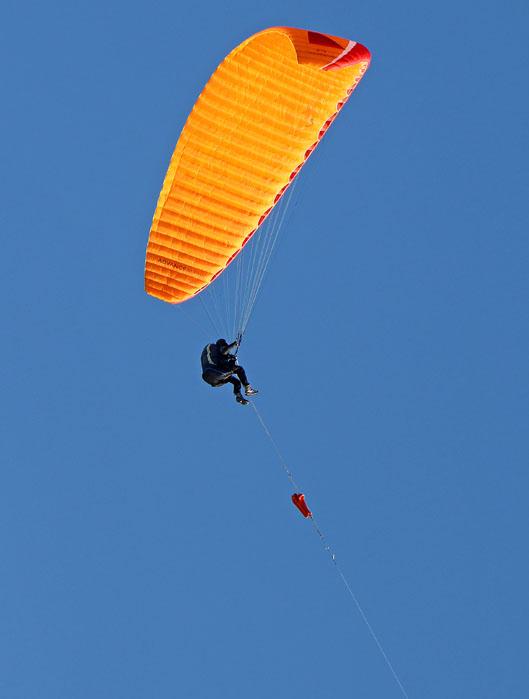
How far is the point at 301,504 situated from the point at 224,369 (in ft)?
9.23

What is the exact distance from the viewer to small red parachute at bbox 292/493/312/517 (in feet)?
71.9

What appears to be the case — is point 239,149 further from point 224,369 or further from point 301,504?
point 301,504

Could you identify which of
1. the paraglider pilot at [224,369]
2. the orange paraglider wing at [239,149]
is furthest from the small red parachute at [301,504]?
the orange paraglider wing at [239,149]

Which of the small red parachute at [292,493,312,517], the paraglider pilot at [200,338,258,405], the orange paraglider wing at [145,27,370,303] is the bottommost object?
the small red parachute at [292,493,312,517]

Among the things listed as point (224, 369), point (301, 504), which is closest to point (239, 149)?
point (224, 369)

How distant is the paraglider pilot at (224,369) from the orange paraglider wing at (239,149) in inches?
65.8

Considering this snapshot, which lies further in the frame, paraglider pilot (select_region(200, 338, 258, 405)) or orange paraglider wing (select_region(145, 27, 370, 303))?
paraglider pilot (select_region(200, 338, 258, 405))

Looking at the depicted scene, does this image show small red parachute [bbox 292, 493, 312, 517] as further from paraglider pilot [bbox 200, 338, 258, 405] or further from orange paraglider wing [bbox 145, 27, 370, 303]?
orange paraglider wing [bbox 145, 27, 370, 303]

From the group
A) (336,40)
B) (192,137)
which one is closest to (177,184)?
(192,137)

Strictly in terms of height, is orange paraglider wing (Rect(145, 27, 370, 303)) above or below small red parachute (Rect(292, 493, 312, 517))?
above

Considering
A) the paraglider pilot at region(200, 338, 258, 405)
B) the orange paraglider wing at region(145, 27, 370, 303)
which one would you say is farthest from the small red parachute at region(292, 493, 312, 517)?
the orange paraglider wing at region(145, 27, 370, 303)

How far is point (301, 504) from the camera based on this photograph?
2205cm

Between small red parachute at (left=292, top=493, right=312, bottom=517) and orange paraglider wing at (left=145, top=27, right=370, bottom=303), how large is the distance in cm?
462

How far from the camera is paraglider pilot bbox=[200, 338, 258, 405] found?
2306cm
